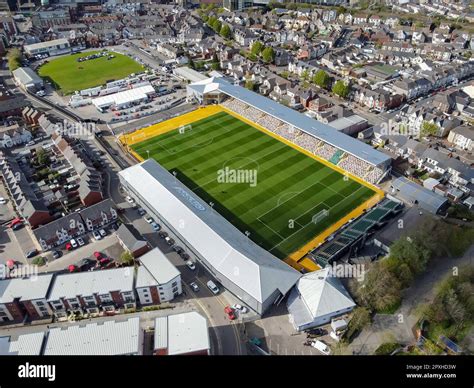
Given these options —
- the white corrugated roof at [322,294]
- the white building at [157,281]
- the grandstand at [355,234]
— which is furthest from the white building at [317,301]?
the white building at [157,281]

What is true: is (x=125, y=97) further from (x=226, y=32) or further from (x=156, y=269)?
(x=156, y=269)

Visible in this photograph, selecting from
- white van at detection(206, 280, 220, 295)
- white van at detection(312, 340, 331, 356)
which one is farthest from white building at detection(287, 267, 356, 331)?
white van at detection(206, 280, 220, 295)

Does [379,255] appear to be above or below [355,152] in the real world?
below

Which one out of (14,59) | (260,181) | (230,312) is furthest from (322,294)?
(14,59)

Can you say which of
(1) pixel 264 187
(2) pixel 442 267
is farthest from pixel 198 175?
(2) pixel 442 267
